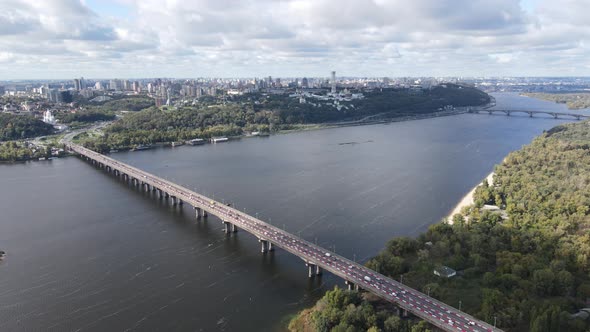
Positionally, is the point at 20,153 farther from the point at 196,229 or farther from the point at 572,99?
the point at 572,99

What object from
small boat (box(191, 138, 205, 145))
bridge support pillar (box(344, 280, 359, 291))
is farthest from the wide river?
small boat (box(191, 138, 205, 145))

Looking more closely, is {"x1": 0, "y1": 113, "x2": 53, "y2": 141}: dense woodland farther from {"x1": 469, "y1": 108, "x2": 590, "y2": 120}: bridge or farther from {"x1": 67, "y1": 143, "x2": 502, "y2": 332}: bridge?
{"x1": 469, "y1": 108, "x2": 590, "y2": 120}: bridge

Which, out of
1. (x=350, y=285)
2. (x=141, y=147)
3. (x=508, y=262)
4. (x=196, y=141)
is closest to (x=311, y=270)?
(x=350, y=285)

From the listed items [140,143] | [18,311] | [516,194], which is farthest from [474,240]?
[140,143]

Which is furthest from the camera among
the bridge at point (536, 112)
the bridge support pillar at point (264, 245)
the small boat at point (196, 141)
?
the bridge at point (536, 112)

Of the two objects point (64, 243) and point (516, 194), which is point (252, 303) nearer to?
point (64, 243)

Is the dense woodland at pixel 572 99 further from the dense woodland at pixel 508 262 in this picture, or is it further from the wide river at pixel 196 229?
the dense woodland at pixel 508 262

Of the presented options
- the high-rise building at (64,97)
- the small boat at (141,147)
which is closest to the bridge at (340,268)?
the small boat at (141,147)

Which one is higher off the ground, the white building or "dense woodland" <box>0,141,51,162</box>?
the white building
